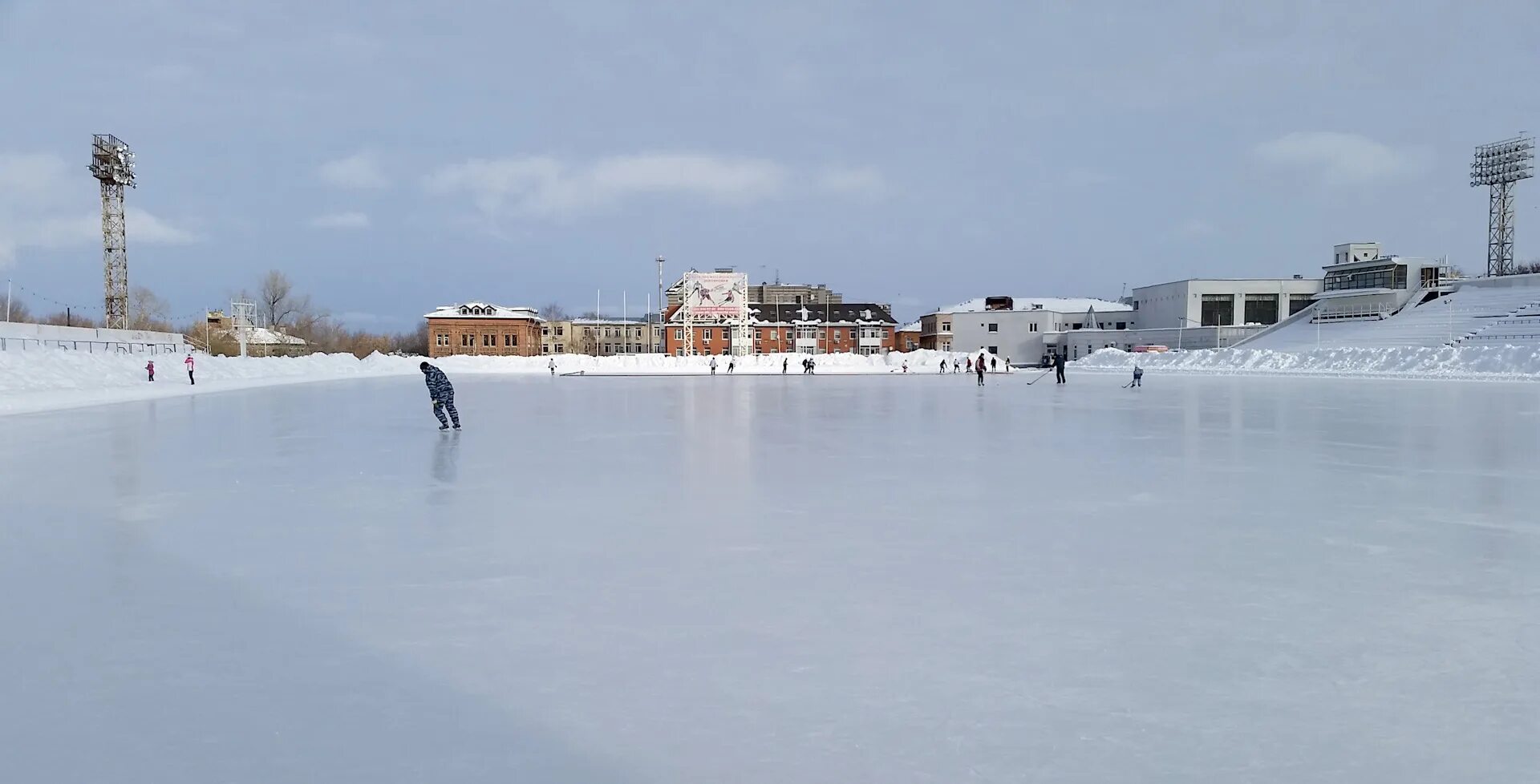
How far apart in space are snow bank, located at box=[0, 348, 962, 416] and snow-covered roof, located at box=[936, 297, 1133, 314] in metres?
22.7

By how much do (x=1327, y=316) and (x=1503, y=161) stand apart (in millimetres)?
17977

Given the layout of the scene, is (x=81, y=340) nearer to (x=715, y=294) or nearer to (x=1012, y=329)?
(x=715, y=294)

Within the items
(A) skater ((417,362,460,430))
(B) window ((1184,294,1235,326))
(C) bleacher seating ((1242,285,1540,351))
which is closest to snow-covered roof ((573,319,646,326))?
(B) window ((1184,294,1235,326))

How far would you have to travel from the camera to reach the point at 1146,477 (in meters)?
8.02

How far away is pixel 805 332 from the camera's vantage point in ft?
268

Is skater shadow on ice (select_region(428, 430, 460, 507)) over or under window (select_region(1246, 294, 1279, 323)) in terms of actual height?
under

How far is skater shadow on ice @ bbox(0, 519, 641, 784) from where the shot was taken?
2.45m

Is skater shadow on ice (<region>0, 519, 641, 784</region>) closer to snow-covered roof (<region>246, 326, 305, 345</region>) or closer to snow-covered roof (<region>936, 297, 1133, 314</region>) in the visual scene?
snow-covered roof (<region>246, 326, 305, 345</region>)

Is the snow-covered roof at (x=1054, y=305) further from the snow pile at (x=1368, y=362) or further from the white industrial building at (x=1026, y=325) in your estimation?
the snow pile at (x=1368, y=362)

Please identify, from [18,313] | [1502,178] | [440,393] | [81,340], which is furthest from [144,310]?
[1502,178]

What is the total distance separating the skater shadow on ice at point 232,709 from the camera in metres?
2.45

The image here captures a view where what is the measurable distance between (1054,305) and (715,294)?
37615mm

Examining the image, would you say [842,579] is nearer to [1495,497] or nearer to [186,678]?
[186,678]

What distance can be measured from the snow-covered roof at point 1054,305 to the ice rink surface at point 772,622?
72.3m
